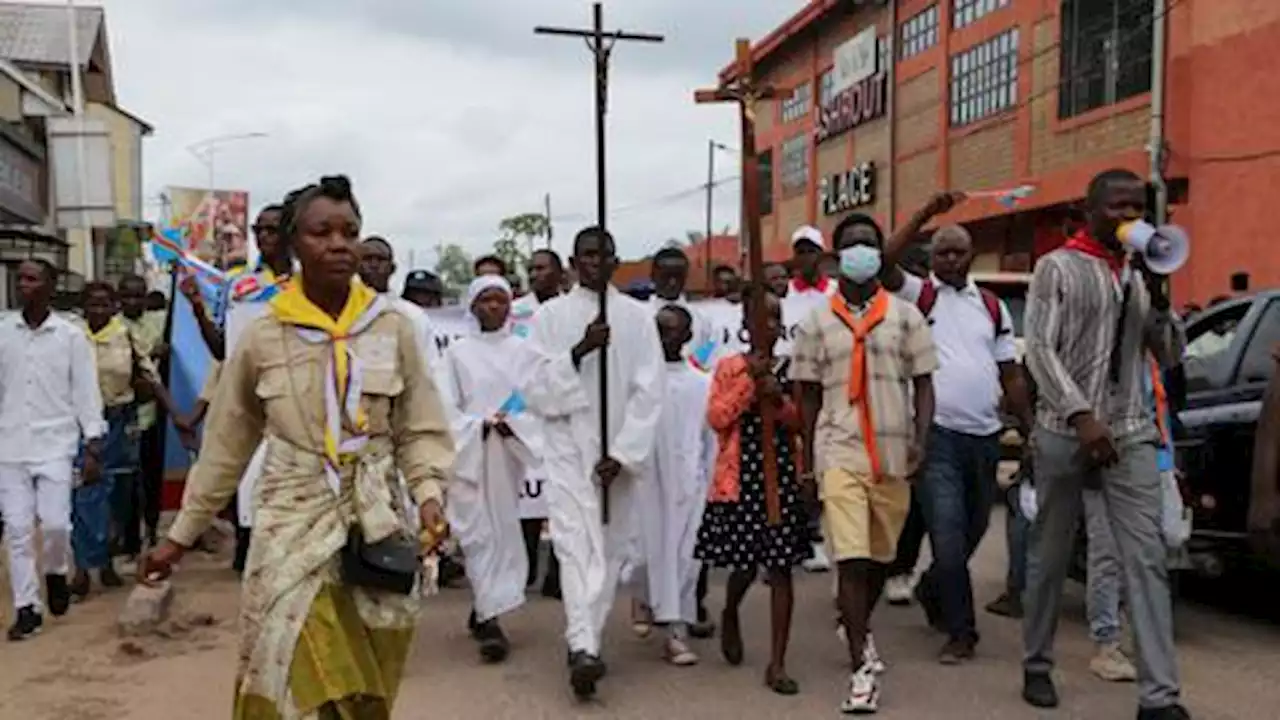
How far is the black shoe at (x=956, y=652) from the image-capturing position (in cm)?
625

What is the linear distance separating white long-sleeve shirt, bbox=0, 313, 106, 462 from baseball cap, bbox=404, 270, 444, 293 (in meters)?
2.09

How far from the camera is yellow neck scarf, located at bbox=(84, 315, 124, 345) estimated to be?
871 cm

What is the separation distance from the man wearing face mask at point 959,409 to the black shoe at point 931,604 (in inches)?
5.6

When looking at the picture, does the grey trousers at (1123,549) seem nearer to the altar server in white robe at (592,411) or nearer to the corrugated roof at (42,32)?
the altar server in white robe at (592,411)

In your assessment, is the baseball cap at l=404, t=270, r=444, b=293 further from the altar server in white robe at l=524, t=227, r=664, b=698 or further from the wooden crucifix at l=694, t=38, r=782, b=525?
the wooden crucifix at l=694, t=38, r=782, b=525

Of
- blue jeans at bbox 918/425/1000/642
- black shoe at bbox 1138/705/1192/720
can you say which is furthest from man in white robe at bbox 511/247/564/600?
black shoe at bbox 1138/705/1192/720

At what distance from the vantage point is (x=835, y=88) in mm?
34562

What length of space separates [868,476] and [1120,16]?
55.6 ft

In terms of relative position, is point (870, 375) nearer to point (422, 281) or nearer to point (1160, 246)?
point (1160, 246)

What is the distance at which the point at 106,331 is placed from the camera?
344 inches

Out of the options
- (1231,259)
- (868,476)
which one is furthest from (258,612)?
(1231,259)

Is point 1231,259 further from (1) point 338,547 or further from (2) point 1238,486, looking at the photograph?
(1) point 338,547

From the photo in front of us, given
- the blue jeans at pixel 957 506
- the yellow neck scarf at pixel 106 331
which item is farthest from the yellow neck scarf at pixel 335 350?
the yellow neck scarf at pixel 106 331

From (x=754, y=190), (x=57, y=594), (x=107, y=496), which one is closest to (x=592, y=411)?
(x=754, y=190)
